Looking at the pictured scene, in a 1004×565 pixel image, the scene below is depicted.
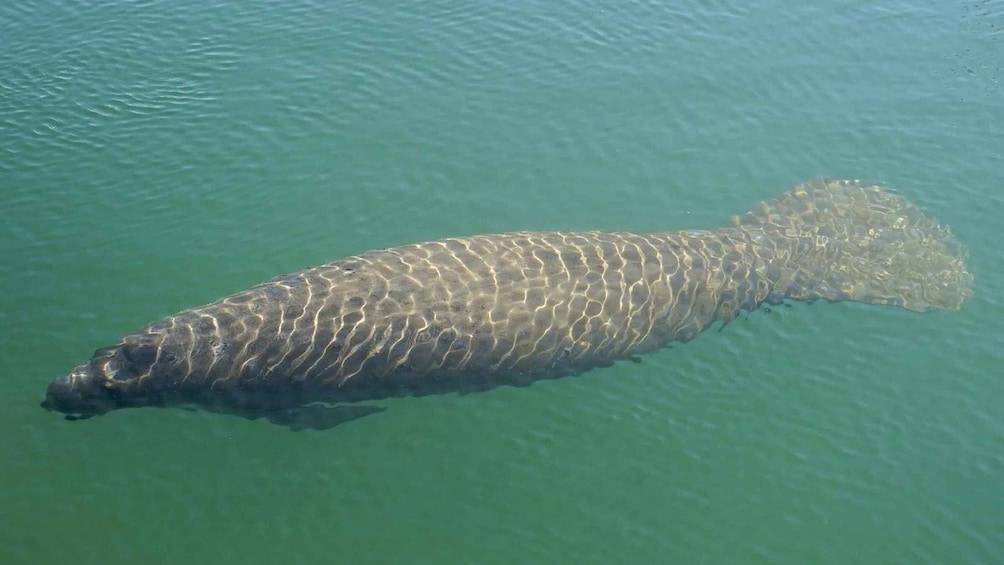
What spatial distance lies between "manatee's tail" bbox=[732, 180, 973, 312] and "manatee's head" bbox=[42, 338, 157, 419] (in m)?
9.39

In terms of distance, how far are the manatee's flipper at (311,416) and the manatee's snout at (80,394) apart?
2.06 m

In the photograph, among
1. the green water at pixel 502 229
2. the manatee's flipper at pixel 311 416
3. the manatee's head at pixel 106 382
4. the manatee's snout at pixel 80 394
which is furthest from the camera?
the manatee's flipper at pixel 311 416

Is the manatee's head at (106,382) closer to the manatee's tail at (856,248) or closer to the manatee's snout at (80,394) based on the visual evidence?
the manatee's snout at (80,394)

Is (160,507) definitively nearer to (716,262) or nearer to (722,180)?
(716,262)

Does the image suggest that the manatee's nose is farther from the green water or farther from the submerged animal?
the green water

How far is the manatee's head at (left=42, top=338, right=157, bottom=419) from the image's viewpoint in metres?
11.6

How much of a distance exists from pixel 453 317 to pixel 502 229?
3555 millimetres

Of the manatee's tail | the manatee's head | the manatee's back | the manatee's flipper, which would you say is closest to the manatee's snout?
the manatee's head

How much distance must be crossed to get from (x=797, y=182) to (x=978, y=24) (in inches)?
313

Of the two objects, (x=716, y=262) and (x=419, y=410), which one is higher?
(x=716, y=262)

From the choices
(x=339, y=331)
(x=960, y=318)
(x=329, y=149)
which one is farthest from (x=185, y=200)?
(x=960, y=318)

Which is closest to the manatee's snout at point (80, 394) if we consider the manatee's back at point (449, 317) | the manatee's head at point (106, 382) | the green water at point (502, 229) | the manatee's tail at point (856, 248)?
the manatee's head at point (106, 382)

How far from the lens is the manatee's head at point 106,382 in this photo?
11555 mm

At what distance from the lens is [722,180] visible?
653 inches
